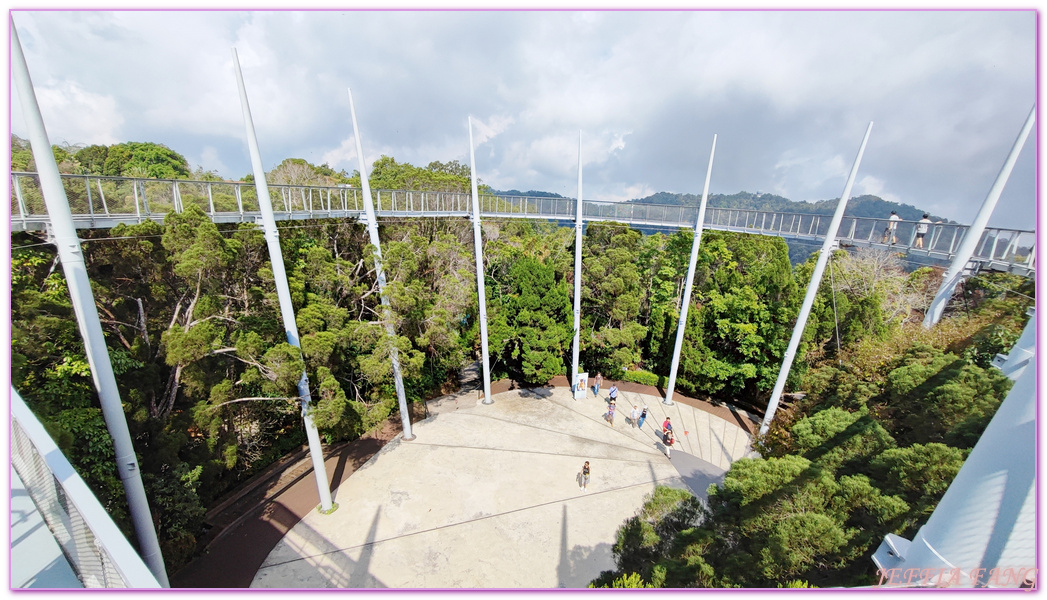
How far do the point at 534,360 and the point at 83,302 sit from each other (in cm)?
1209

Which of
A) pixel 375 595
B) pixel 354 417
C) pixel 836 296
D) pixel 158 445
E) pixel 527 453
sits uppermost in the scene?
pixel 375 595

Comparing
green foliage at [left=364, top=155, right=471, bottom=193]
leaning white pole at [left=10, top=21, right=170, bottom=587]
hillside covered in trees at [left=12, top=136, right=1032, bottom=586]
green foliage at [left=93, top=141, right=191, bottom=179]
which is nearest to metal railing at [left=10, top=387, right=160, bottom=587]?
leaning white pole at [left=10, top=21, right=170, bottom=587]

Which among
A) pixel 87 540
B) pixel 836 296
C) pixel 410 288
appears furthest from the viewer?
pixel 836 296

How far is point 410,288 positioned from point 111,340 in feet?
20.8

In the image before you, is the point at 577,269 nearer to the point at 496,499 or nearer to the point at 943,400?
the point at 496,499

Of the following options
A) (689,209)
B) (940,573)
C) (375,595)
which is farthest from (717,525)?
(689,209)

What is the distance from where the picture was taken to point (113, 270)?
8703 mm

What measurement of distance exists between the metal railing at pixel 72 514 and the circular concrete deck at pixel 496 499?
21.1ft

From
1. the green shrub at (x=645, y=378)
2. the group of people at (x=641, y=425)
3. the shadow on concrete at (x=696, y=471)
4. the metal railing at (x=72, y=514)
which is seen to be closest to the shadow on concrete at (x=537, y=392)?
the group of people at (x=641, y=425)

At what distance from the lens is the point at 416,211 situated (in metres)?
16.4

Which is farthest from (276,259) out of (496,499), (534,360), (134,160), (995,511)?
(134,160)

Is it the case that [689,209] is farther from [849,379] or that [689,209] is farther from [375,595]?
[375,595]

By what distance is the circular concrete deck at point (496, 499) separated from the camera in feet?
28.1

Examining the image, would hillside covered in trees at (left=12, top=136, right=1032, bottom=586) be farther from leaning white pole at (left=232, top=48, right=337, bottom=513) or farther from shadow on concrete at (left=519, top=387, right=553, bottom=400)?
shadow on concrete at (left=519, top=387, right=553, bottom=400)
